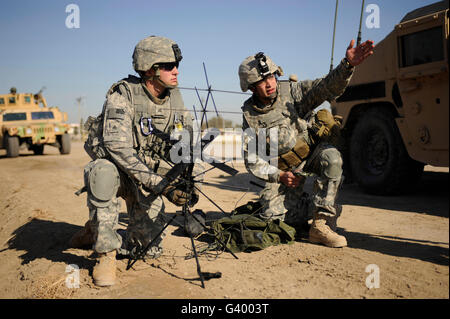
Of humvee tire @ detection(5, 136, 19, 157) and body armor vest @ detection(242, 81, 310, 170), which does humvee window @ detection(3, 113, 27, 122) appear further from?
body armor vest @ detection(242, 81, 310, 170)

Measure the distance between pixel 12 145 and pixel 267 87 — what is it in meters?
13.6

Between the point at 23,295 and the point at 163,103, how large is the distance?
1.89 metres

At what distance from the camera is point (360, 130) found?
6.65 metres

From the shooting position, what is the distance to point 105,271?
3102mm

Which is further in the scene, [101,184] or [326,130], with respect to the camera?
[326,130]

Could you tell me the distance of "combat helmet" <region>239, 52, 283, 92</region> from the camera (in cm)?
379

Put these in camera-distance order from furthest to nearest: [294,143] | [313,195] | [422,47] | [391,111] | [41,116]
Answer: [41,116]
[391,111]
[422,47]
[294,143]
[313,195]

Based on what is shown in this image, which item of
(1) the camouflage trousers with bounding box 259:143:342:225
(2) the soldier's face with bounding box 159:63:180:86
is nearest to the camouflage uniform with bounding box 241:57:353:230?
(1) the camouflage trousers with bounding box 259:143:342:225

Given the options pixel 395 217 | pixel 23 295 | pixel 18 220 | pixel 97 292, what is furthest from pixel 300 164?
pixel 18 220

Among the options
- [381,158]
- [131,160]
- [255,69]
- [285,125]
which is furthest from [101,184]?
[381,158]

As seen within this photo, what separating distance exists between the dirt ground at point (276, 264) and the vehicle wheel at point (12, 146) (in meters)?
10.6

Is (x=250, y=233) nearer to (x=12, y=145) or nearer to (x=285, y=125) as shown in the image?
(x=285, y=125)

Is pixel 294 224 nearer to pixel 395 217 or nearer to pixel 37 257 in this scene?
pixel 395 217

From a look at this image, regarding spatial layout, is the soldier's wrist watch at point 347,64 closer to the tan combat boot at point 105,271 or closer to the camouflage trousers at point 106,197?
the camouflage trousers at point 106,197
